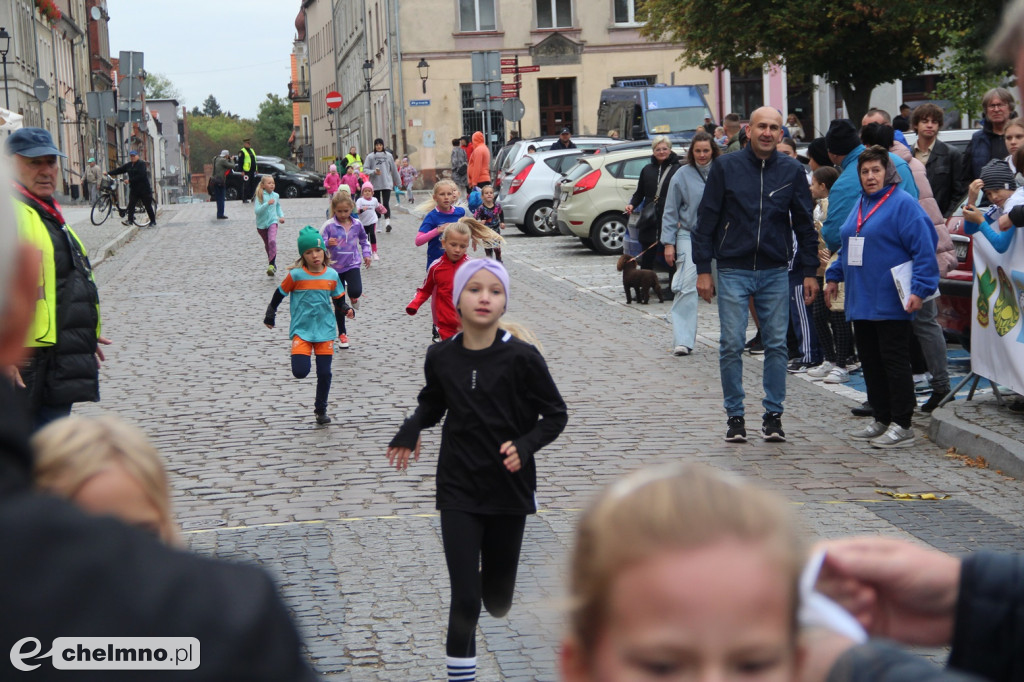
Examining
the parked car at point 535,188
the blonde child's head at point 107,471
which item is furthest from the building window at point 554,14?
the blonde child's head at point 107,471

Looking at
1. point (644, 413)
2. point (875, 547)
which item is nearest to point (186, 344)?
point (644, 413)

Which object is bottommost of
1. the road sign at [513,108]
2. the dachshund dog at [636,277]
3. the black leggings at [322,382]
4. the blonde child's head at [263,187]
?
the black leggings at [322,382]

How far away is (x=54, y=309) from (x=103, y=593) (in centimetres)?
554

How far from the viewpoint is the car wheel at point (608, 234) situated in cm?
2292

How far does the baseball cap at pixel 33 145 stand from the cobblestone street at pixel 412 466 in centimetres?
205

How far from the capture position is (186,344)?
581 inches

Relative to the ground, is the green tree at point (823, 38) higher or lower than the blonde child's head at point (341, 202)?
higher

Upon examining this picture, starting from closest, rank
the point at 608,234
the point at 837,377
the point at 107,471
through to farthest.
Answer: the point at 107,471 → the point at 837,377 → the point at 608,234

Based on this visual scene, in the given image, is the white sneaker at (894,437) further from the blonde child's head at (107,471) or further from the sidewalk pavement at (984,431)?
the blonde child's head at (107,471)

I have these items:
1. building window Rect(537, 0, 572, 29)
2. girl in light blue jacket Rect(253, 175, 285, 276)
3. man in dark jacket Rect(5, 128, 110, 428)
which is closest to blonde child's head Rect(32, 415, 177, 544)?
man in dark jacket Rect(5, 128, 110, 428)

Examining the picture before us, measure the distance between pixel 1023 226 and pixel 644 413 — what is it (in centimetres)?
302

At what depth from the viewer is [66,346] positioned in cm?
652

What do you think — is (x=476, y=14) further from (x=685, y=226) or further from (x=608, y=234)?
(x=685, y=226)

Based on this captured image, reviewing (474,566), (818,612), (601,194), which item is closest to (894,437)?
(474,566)
